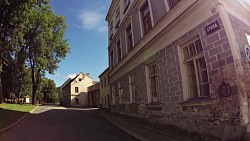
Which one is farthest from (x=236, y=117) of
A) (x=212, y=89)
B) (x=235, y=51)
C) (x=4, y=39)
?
(x=4, y=39)

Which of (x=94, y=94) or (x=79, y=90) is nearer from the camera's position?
(x=94, y=94)

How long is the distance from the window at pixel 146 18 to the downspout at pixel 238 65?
5.78 metres

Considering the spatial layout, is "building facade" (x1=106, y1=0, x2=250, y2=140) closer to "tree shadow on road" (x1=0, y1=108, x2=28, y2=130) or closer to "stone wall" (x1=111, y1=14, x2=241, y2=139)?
"stone wall" (x1=111, y1=14, x2=241, y2=139)

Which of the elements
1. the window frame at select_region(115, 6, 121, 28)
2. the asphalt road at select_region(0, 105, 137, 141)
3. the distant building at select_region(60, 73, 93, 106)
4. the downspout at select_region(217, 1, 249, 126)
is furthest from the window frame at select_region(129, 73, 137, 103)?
the distant building at select_region(60, 73, 93, 106)

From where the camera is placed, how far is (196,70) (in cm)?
741

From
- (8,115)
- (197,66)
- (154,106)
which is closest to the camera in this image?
(197,66)

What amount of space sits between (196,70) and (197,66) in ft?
0.47

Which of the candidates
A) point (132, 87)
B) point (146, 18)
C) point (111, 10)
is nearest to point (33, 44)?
point (111, 10)

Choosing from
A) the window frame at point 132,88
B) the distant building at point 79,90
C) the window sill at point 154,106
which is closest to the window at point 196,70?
the window sill at point 154,106

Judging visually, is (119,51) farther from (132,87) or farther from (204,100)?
(204,100)

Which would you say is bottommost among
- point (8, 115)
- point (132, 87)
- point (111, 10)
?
point (8, 115)

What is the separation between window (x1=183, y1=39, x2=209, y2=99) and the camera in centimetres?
712

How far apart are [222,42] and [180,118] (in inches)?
131

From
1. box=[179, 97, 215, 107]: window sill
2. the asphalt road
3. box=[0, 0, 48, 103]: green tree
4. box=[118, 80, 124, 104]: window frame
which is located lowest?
the asphalt road
